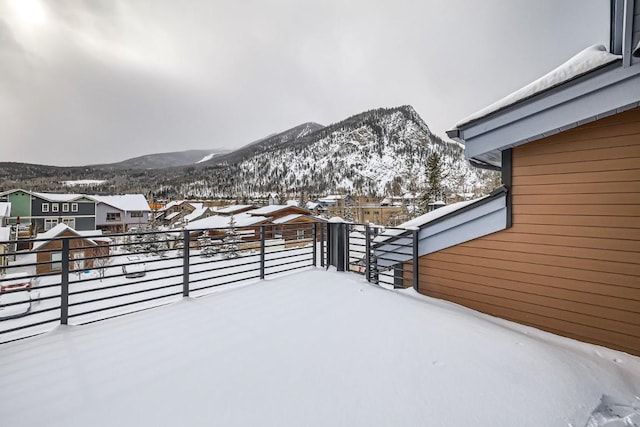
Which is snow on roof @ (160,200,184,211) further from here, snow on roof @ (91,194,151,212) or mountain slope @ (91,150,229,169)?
mountain slope @ (91,150,229,169)

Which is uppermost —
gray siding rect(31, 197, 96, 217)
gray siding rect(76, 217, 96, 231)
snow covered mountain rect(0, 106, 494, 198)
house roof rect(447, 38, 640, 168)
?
snow covered mountain rect(0, 106, 494, 198)

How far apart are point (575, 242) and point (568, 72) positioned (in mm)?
1768

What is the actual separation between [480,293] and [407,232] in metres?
1.31

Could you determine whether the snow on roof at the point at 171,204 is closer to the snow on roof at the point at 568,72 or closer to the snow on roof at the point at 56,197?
the snow on roof at the point at 56,197

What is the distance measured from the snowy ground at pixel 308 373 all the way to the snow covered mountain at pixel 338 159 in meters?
61.1

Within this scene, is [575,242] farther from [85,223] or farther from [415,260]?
[85,223]

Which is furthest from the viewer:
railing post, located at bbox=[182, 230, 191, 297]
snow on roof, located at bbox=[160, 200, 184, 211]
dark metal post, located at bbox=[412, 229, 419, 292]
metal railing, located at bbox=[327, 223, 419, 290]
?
snow on roof, located at bbox=[160, 200, 184, 211]

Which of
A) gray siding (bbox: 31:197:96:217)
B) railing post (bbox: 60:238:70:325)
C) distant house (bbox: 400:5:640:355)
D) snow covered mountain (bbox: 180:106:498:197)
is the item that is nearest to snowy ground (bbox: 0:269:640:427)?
railing post (bbox: 60:238:70:325)

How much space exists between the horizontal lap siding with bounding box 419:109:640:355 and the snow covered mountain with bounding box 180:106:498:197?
61.0m

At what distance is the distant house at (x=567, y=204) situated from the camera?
2631mm

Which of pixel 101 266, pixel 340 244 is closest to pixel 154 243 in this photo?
pixel 101 266

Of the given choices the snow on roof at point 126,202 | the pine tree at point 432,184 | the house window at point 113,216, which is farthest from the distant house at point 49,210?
the pine tree at point 432,184

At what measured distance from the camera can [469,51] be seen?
11.7 metres

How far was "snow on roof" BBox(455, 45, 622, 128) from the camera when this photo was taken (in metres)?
2.62
